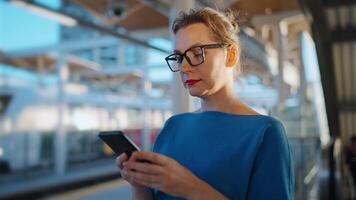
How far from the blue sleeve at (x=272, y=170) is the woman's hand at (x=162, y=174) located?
13 cm

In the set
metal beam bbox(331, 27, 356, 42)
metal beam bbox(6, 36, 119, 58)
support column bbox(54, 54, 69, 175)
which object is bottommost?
support column bbox(54, 54, 69, 175)

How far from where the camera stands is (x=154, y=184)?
81 centimetres

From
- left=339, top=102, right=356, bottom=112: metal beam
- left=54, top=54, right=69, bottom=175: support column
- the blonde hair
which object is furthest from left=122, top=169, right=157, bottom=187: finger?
left=339, top=102, right=356, bottom=112: metal beam

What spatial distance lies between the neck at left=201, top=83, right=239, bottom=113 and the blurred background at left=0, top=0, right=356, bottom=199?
10.9 ft

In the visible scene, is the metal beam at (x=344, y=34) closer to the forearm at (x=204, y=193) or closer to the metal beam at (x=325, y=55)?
the metal beam at (x=325, y=55)

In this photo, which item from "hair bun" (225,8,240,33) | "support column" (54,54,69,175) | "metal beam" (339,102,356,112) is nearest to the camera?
"hair bun" (225,8,240,33)

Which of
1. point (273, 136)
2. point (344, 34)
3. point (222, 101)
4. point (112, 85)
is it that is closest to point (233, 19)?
point (222, 101)

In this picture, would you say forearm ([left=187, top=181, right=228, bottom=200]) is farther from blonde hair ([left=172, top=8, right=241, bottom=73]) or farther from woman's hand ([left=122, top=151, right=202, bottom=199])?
blonde hair ([left=172, top=8, right=241, bottom=73])

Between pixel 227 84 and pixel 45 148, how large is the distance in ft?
38.5

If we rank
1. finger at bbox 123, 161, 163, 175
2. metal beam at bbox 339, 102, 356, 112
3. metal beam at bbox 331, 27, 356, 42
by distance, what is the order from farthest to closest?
1. metal beam at bbox 339, 102, 356, 112
2. metal beam at bbox 331, 27, 356, 42
3. finger at bbox 123, 161, 163, 175

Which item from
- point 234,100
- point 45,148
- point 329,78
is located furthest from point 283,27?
point 45,148

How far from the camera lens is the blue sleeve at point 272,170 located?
0.87 m

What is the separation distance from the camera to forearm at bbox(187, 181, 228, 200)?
83 cm

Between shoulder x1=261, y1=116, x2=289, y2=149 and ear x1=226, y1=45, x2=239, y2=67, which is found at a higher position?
ear x1=226, y1=45, x2=239, y2=67
